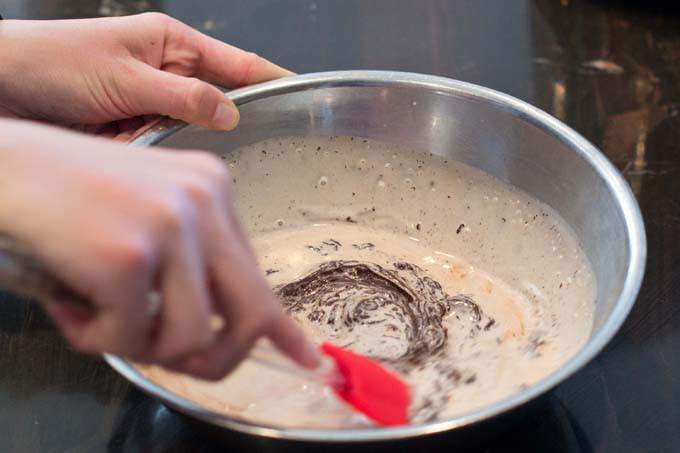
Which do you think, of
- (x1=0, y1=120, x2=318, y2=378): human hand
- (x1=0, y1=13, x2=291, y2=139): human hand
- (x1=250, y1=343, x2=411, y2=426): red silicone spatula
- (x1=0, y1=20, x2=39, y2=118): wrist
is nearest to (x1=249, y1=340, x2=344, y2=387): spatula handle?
(x1=250, y1=343, x2=411, y2=426): red silicone spatula

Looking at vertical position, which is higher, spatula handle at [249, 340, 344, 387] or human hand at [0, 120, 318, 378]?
human hand at [0, 120, 318, 378]

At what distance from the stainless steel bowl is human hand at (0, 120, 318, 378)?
435 mm

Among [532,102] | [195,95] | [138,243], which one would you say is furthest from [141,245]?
[532,102]

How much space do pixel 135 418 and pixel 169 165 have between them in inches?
17.5

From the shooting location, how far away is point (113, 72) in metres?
0.93

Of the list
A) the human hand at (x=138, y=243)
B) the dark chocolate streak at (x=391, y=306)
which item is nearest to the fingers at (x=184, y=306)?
the human hand at (x=138, y=243)

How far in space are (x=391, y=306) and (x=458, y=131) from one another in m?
0.23

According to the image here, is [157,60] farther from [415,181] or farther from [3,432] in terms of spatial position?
[3,432]

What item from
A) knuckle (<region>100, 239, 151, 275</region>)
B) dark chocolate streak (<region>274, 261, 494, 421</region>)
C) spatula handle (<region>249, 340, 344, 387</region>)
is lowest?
dark chocolate streak (<region>274, 261, 494, 421</region>)

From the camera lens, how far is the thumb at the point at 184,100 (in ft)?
2.95

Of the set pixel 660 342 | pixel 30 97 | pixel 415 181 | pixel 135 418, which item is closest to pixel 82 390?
pixel 135 418

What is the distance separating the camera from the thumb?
90 centimetres

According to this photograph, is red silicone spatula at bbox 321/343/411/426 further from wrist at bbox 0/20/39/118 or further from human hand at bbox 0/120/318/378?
wrist at bbox 0/20/39/118

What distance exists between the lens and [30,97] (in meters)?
0.96
